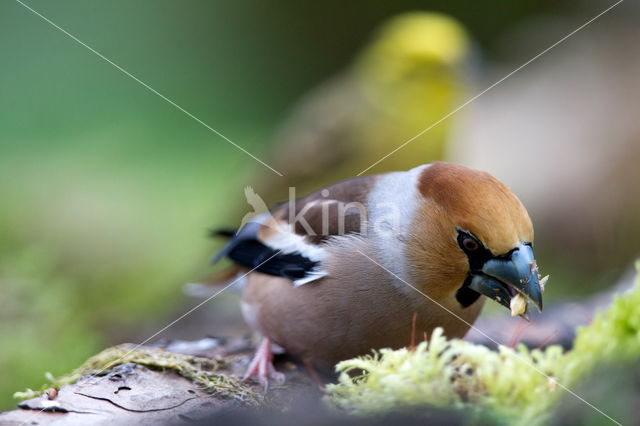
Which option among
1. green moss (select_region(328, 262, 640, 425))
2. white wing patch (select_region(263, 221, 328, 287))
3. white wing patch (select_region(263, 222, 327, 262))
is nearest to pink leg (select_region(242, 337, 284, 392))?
white wing patch (select_region(263, 221, 328, 287))

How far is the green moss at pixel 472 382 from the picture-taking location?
159 centimetres

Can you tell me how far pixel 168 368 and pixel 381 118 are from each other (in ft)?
12.8

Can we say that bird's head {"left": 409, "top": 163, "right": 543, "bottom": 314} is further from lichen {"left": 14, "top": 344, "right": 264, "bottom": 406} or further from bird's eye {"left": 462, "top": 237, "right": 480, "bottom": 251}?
lichen {"left": 14, "top": 344, "right": 264, "bottom": 406}

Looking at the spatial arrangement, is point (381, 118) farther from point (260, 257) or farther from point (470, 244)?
point (470, 244)

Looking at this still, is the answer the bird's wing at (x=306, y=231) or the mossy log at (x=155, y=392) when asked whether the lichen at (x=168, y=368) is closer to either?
the mossy log at (x=155, y=392)

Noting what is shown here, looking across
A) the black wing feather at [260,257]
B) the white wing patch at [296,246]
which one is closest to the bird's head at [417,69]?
the black wing feather at [260,257]

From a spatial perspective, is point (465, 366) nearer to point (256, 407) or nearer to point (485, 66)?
point (256, 407)

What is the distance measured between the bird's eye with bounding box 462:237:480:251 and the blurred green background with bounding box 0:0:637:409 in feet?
A: 15.1

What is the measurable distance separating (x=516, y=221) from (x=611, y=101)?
651 centimetres

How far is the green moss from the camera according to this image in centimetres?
159

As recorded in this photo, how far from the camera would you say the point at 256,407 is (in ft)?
6.72

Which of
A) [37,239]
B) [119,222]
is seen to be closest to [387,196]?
[37,239]

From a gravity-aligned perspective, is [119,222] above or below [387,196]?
above

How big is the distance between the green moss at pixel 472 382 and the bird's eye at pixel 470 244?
37 centimetres
